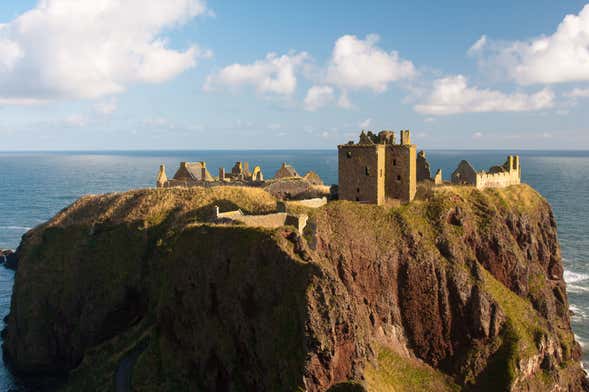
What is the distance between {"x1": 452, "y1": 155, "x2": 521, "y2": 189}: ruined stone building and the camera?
77562mm

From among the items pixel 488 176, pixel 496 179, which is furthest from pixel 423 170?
pixel 496 179

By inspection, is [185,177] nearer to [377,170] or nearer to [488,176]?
[377,170]

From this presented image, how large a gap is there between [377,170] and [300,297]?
80.2 feet

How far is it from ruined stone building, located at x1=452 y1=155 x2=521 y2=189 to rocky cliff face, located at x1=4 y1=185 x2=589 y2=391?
10.7ft

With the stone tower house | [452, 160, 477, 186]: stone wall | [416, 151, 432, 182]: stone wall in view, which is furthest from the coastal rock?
[452, 160, 477, 186]: stone wall

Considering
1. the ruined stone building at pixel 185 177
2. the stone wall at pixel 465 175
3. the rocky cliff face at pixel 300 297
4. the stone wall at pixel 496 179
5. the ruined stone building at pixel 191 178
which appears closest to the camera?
the rocky cliff face at pixel 300 297

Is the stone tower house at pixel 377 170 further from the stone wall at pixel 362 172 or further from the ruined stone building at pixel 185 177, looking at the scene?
the ruined stone building at pixel 185 177

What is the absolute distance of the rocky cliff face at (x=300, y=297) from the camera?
45.4 meters

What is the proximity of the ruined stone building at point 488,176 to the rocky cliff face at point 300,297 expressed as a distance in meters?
3.26

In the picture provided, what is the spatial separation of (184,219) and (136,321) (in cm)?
1422

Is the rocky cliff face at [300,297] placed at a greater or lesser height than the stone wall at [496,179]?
lesser

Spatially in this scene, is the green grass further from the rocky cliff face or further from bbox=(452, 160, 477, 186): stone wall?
bbox=(452, 160, 477, 186): stone wall

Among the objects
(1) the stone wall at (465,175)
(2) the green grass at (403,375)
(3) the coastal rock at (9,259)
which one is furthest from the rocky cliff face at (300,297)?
(3) the coastal rock at (9,259)

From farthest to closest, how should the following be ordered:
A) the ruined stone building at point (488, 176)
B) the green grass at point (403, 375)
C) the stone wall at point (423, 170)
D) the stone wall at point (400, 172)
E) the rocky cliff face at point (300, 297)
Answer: the ruined stone building at point (488, 176) < the stone wall at point (423, 170) < the stone wall at point (400, 172) < the green grass at point (403, 375) < the rocky cliff face at point (300, 297)
